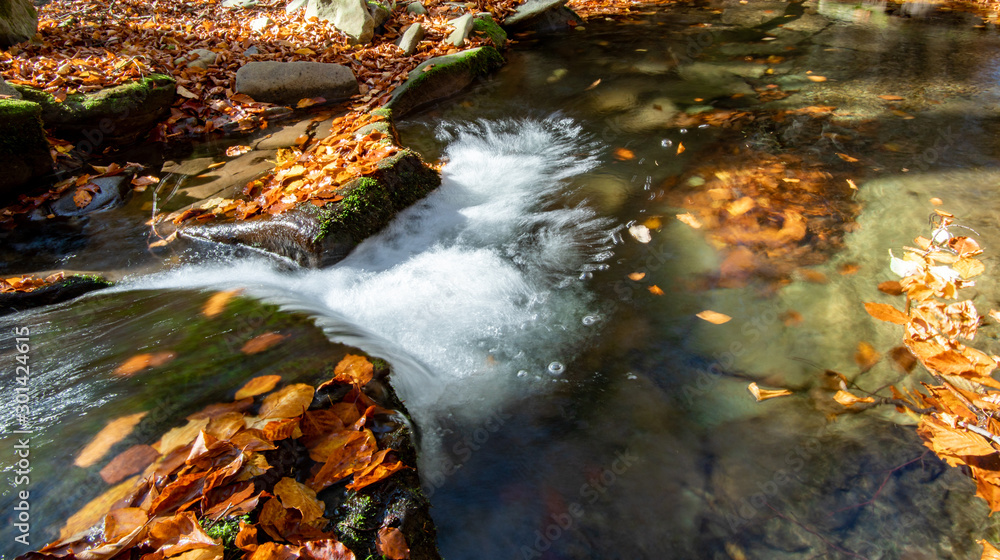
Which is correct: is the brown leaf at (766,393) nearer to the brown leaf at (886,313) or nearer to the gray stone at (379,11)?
the brown leaf at (886,313)

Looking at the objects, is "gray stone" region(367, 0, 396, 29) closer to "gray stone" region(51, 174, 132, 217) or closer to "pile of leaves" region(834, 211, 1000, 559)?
"gray stone" region(51, 174, 132, 217)

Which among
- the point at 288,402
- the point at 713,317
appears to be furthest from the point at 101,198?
the point at 713,317

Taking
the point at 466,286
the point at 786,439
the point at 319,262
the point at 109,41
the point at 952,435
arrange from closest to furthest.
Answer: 1. the point at 952,435
2. the point at 786,439
3. the point at 466,286
4. the point at 319,262
5. the point at 109,41

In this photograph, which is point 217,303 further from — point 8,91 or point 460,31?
point 460,31

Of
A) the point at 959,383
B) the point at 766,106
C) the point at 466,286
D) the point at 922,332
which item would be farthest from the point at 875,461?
the point at 766,106

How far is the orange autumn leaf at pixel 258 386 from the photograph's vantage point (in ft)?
7.13

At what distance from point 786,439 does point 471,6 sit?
10.3 metres

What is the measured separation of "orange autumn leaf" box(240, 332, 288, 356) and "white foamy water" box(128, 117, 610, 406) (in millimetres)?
288

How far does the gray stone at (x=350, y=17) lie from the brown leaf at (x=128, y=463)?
805cm

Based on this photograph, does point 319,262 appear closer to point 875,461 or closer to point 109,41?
point 875,461

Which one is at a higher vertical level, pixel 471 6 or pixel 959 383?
pixel 471 6

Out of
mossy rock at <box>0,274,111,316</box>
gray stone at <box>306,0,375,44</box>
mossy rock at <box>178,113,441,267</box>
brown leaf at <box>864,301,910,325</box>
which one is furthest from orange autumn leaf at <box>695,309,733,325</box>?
gray stone at <box>306,0,375,44</box>

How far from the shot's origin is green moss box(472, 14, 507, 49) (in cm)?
874

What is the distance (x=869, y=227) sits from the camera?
355 centimetres
